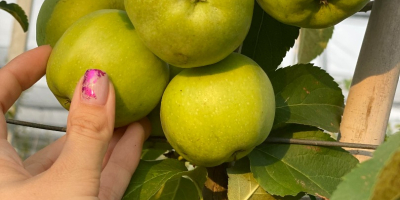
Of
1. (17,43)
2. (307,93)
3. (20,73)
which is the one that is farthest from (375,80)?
(17,43)

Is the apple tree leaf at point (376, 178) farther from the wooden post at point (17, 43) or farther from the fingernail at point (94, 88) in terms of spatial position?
the wooden post at point (17, 43)

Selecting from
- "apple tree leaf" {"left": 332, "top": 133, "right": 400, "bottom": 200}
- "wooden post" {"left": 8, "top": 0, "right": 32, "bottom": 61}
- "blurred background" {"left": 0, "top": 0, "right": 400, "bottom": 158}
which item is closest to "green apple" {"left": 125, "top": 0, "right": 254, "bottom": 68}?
"apple tree leaf" {"left": 332, "top": 133, "right": 400, "bottom": 200}

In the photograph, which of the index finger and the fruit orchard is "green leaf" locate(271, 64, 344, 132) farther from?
the index finger

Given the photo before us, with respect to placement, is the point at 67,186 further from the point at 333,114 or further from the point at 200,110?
the point at 333,114

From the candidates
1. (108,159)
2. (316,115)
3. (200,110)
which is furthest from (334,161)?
(108,159)

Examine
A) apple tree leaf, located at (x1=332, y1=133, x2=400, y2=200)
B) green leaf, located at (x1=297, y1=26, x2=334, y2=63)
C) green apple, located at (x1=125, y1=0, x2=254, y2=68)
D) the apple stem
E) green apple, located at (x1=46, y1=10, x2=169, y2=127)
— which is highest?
green leaf, located at (x1=297, y1=26, x2=334, y2=63)
